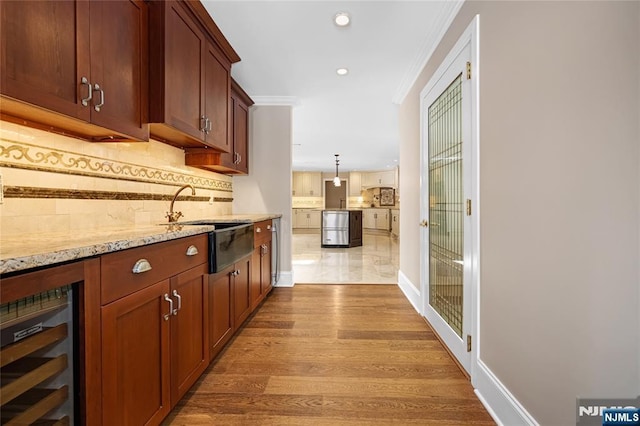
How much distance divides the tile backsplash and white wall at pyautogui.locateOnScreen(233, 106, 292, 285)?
1.32 meters

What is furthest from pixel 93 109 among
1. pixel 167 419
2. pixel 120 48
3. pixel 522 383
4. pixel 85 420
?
pixel 522 383

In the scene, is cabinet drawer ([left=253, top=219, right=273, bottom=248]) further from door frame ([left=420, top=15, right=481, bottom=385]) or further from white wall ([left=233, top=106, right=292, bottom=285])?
door frame ([left=420, top=15, right=481, bottom=385])

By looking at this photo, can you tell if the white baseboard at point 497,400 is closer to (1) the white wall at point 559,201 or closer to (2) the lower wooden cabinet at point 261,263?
(1) the white wall at point 559,201

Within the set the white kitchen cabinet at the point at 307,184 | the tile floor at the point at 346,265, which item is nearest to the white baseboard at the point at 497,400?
the tile floor at the point at 346,265

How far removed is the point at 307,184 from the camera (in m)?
11.5

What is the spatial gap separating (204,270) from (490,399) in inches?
67.5

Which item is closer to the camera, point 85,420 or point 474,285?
point 85,420

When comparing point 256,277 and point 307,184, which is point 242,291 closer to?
point 256,277

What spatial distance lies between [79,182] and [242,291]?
4.44 ft

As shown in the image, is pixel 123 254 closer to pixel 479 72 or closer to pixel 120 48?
pixel 120 48

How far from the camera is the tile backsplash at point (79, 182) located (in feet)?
4.05

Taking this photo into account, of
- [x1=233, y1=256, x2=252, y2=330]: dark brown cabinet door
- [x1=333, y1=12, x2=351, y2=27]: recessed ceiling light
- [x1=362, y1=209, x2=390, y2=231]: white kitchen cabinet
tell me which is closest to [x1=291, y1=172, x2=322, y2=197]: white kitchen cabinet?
[x1=362, y1=209, x2=390, y2=231]: white kitchen cabinet

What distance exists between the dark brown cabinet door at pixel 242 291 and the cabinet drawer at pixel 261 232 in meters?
0.25

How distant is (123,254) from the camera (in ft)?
3.44
